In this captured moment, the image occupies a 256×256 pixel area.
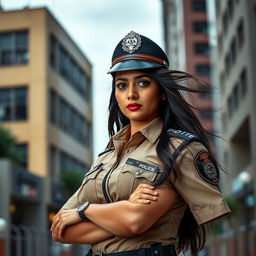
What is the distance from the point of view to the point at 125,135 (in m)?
3.38

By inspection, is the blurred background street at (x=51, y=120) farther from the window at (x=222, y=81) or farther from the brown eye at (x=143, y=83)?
the brown eye at (x=143, y=83)

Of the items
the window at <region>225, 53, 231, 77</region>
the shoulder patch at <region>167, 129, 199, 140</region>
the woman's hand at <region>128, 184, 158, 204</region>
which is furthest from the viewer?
the window at <region>225, 53, 231, 77</region>

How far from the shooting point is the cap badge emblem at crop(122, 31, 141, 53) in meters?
3.26

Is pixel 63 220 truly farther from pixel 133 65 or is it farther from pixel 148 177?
pixel 133 65

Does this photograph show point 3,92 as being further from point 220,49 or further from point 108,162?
point 108,162

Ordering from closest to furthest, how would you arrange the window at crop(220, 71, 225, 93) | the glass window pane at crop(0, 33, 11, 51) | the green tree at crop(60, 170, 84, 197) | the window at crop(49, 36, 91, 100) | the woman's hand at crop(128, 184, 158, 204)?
the woman's hand at crop(128, 184, 158, 204) → the glass window pane at crop(0, 33, 11, 51) → the green tree at crop(60, 170, 84, 197) → the window at crop(49, 36, 91, 100) → the window at crop(220, 71, 225, 93)

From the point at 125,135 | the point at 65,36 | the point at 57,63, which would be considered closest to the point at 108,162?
the point at 125,135

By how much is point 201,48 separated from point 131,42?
89847 millimetres

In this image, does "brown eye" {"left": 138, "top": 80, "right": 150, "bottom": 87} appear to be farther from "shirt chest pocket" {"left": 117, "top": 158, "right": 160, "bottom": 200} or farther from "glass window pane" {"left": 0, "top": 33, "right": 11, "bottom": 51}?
"glass window pane" {"left": 0, "top": 33, "right": 11, "bottom": 51}

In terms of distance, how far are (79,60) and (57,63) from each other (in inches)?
281

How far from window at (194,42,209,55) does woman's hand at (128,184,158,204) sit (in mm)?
89710

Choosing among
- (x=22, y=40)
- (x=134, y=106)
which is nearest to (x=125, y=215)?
(x=134, y=106)

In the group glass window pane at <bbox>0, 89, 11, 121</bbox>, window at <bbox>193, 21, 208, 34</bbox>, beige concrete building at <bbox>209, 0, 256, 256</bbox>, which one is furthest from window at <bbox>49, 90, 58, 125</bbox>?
window at <bbox>193, 21, 208, 34</bbox>

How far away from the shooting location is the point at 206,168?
300 centimetres
